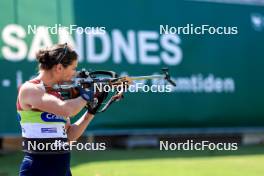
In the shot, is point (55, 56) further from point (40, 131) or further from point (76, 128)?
point (76, 128)

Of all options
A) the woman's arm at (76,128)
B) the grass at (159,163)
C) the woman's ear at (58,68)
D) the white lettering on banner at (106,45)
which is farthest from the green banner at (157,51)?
the woman's ear at (58,68)

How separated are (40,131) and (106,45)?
7483 mm

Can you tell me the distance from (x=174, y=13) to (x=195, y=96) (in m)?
1.72

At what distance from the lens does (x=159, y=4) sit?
11477 millimetres

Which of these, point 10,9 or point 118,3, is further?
point 118,3

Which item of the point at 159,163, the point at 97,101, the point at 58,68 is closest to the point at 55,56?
the point at 58,68

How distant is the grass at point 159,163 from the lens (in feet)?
26.9

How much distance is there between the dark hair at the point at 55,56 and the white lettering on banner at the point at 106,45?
21.6 ft

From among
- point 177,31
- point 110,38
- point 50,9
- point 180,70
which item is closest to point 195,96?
point 180,70

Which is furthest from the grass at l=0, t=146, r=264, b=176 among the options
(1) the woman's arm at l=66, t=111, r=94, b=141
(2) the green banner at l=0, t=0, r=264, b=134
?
(1) the woman's arm at l=66, t=111, r=94, b=141

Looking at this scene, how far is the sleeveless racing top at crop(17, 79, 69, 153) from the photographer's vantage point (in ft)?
11.4

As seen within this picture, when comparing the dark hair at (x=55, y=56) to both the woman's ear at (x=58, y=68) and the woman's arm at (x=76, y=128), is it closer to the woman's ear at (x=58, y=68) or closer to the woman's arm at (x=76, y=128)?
the woman's ear at (x=58, y=68)

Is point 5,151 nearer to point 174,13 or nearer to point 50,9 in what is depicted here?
point 50,9

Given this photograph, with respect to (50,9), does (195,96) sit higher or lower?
lower
